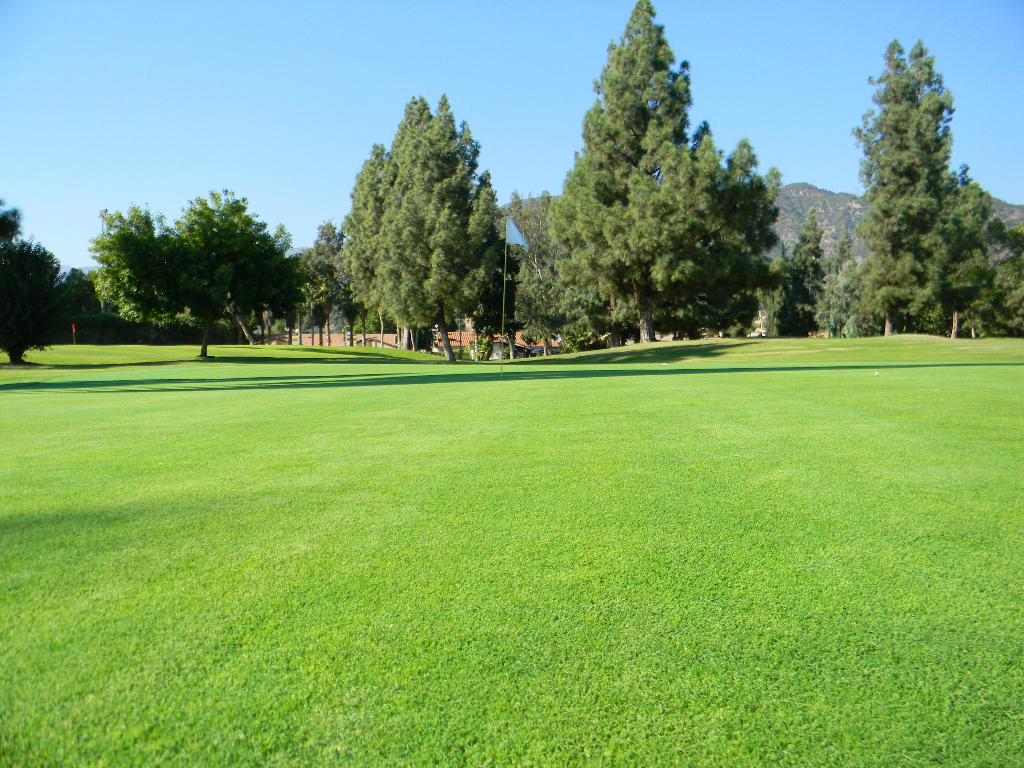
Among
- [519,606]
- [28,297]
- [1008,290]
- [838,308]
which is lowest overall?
[519,606]

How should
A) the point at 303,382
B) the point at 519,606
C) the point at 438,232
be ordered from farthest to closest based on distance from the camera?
the point at 438,232 < the point at 303,382 < the point at 519,606

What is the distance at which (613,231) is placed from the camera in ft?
119

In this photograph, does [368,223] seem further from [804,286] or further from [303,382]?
[804,286]

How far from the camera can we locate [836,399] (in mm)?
9227

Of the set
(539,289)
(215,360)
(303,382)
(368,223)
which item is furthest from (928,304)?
(215,360)

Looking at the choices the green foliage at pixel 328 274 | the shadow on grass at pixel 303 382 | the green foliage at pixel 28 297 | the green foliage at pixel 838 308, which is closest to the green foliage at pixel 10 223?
the green foliage at pixel 28 297

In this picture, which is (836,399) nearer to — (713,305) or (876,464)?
(876,464)

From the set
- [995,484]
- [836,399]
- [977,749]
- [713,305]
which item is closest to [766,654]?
[977,749]

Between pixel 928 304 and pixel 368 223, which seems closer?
pixel 928 304

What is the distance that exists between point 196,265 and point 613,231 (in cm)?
2253

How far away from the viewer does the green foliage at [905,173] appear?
138ft

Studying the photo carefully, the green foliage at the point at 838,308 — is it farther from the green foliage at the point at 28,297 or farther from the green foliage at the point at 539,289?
the green foliage at the point at 28,297

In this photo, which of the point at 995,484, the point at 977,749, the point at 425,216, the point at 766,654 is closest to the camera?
the point at 977,749

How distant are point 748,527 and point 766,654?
50.9 inches
